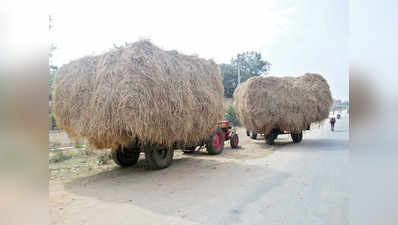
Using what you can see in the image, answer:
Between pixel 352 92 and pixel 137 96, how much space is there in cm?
397

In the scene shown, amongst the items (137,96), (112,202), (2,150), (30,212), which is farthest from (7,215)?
(137,96)

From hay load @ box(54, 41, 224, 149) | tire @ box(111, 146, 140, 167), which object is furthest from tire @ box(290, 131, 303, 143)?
tire @ box(111, 146, 140, 167)

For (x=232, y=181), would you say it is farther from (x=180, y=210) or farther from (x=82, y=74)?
(x=82, y=74)

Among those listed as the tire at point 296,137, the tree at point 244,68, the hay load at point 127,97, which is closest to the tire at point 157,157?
the hay load at point 127,97

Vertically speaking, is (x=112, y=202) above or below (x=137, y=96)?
below

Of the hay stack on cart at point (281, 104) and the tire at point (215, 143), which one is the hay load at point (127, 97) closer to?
the tire at point (215, 143)

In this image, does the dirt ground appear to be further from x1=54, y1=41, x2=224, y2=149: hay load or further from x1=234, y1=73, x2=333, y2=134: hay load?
x1=234, y1=73, x2=333, y2=134: hay load

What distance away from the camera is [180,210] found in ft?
11.5

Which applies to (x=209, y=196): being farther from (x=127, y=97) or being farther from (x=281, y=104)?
(x=281, y=104)

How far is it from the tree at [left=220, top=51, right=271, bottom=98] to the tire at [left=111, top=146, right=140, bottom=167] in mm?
23962

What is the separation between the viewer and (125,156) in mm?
6785

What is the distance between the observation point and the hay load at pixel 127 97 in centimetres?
476

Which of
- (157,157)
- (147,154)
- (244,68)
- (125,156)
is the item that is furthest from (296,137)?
(244,68)

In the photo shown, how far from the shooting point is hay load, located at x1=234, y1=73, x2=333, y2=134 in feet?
34.4
